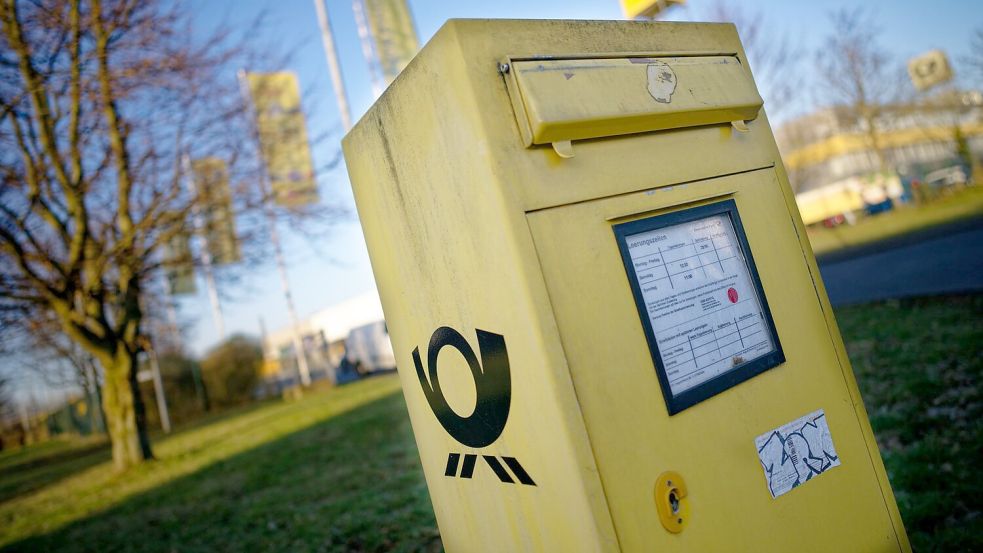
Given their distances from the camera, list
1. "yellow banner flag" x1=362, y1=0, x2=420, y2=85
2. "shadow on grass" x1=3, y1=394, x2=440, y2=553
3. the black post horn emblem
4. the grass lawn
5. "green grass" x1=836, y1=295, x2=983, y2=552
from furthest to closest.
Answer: "yellow banner flag" x1=362, y1=0, x2=420, y2=85, "shadow on grass" x1=3, y1=394, x2=440, y2=553, the grass lawn, "green grass" x1=836, y1=295, x2=983, y2=552, the black post horn emblem

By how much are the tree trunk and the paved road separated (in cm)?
1163

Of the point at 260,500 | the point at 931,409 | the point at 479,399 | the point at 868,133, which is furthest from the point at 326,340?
the point at 479,399

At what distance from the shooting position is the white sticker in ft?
4.67

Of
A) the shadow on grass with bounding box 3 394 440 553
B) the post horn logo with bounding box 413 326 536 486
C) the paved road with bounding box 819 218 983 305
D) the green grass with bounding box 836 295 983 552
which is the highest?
the post horn logo with bounding box 413 326 536 486

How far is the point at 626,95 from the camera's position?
4.58ft

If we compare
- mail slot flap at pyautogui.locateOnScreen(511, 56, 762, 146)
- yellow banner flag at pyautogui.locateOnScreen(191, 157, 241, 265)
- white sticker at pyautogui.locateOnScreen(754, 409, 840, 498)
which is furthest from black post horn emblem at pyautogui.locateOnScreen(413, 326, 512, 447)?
yellow banner flag at pyautogui.locateOnScreen(191, 157, 241, 265)

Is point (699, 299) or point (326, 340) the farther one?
point (326, 340)

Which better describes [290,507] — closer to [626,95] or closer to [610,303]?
[610,303]

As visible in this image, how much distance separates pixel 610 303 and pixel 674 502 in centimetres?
45

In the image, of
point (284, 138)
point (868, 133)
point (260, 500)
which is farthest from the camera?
point (868, 133)

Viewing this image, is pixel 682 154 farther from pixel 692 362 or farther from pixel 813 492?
pixel 813 492

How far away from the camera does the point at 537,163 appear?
129 centimetres

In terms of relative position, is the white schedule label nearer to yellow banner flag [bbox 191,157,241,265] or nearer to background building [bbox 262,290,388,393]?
yellow banner flag [bbox 191,157,241,265]

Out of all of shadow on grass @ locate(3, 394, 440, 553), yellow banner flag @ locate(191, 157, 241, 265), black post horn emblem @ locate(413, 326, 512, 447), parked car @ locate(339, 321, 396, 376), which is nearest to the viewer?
black post horn emblem @ locate(413, 326, 512, 447)
